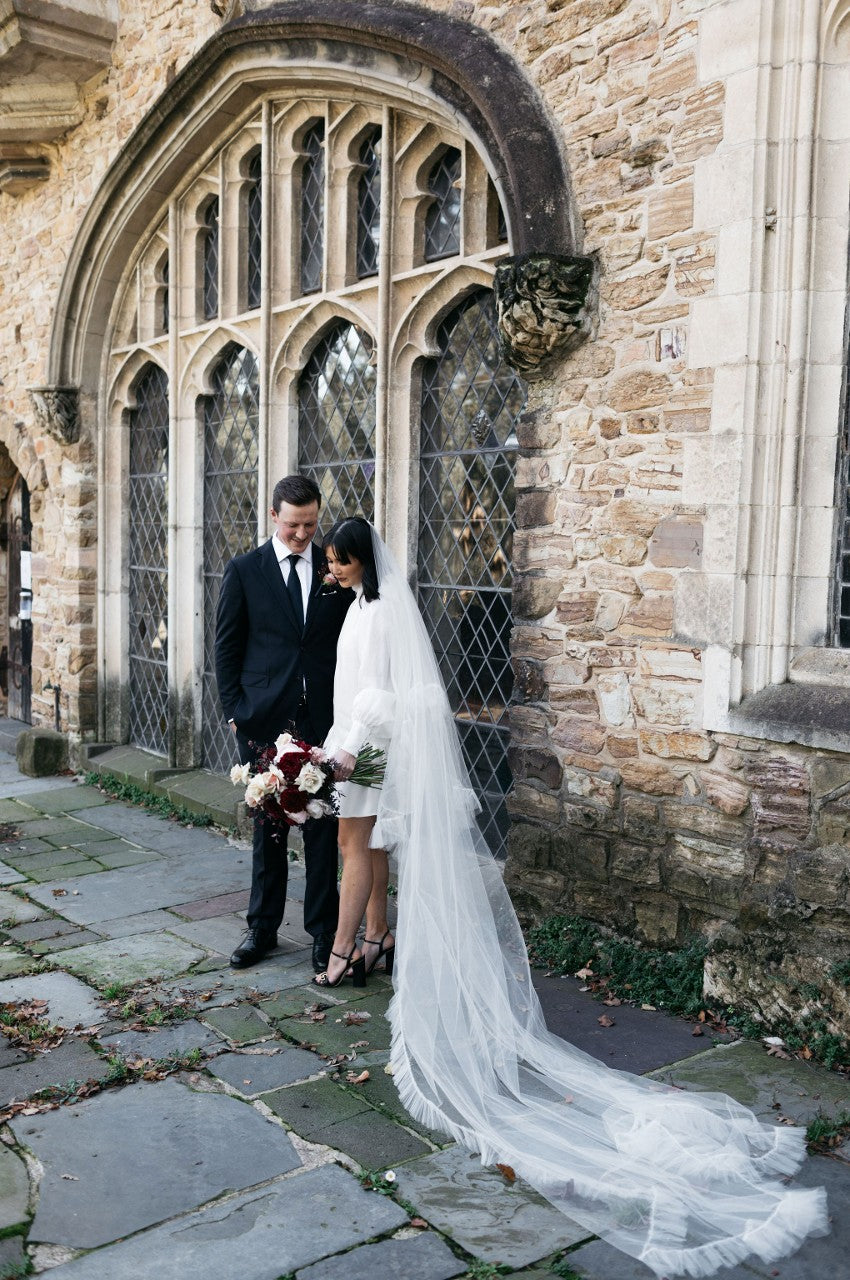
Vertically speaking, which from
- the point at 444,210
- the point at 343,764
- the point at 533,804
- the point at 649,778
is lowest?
the point at 533,804

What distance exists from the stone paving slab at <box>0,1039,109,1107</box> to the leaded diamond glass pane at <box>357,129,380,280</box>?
4.58 m

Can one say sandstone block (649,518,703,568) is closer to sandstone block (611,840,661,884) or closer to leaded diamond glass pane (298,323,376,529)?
sandstone block (611,840,661,884)

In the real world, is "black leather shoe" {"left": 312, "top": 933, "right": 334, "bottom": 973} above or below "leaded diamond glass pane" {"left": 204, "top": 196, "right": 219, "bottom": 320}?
below

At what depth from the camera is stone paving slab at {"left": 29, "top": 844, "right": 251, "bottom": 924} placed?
18.8ft

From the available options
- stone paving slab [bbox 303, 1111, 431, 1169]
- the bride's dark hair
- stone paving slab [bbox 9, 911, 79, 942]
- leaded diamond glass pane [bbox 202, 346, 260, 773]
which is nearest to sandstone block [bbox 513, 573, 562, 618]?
the bride's dark hair

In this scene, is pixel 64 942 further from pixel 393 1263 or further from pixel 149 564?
pixel 149 564

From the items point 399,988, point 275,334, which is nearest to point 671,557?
point 399,988

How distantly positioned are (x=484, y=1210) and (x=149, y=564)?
22.8 ft

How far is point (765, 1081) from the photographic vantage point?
12.2 ft

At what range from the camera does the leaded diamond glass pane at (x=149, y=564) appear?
352 inches

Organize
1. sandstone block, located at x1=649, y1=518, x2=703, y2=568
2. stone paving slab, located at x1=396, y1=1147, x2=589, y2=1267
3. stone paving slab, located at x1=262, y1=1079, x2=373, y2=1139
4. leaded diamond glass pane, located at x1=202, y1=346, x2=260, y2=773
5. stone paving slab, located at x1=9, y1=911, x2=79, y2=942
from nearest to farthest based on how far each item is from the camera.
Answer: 1. stone paving slab, located at x1=396, y1=1147, x2=589, y2=1267
2. stone paving slab, located at x1=262, y1=1079, x2=373, y2=1139
3. sandstone block, located at x1=649, y1=518, x2=703, y2=568
4. stone paving slab, located at x1=9, y1=911, x2=79, y2=942
5. leaded diamond glass pane, located at x1=202, y1=346, x2=260, y2=773

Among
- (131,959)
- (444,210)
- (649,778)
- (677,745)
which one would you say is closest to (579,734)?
(649,778)

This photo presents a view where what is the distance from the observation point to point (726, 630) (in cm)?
438

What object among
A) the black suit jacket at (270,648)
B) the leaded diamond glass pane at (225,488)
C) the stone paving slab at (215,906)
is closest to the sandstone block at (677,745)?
the black suit jacket at (270,648)
